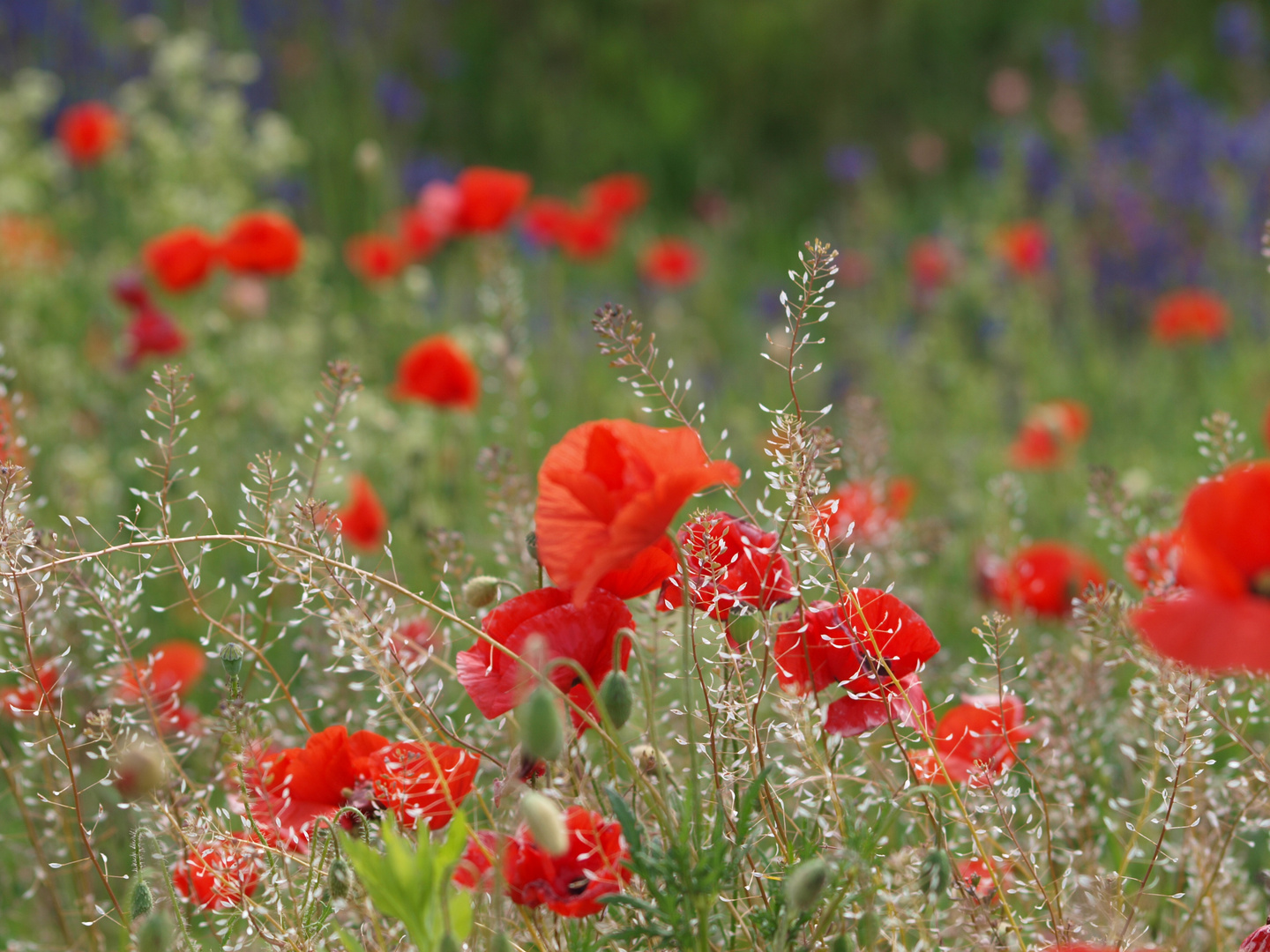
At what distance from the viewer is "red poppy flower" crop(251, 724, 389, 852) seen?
80 cm

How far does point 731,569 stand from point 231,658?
32cm

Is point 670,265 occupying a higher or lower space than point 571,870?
higher

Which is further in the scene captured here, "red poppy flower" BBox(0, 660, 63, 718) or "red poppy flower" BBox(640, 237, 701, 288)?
"red poppy flower" BBox(640, 237, 701, 288)

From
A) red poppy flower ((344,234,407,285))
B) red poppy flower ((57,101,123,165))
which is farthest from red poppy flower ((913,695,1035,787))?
red poppy flower ((57,101,123,165))

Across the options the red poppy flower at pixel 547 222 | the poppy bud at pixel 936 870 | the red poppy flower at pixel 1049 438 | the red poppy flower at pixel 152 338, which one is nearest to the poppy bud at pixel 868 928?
the poppy bud at pixel 936 870

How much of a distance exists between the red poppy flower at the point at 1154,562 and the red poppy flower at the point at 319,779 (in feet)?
2.02

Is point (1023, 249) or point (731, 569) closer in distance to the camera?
point (731, 569)

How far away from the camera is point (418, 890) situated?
0.63m

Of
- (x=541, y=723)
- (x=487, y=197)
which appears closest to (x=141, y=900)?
(x=541, y=723)

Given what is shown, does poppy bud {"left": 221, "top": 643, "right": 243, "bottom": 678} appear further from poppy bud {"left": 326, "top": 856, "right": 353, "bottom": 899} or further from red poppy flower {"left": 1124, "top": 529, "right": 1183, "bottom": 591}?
red poppy flower {"left": 1124, "top": 529, "right": 1183, "bottom": 591}

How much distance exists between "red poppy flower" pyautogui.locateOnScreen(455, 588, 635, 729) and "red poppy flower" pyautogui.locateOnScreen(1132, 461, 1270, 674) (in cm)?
32

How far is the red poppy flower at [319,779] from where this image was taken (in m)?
0.80

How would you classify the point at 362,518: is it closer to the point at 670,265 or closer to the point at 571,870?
the point at 571,870

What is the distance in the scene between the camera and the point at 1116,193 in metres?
4.34
